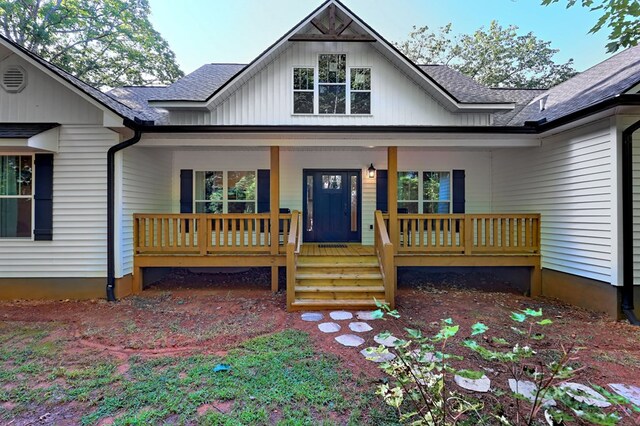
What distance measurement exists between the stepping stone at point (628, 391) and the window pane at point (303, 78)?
728 centimetres

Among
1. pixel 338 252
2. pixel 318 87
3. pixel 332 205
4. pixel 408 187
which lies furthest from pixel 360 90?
pixel 338 252

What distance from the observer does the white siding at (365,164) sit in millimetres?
8469

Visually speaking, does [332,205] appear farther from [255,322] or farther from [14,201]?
[14,201]

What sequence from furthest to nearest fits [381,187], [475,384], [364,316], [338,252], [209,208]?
[381,187] < [209,208] < [338,252] < [364,316] < [475,384]

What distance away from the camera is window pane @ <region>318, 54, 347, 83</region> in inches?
298

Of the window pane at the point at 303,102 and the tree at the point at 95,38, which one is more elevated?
the tree at the point at 95,38

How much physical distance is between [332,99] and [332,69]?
74cm

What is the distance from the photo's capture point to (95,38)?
1650 cm

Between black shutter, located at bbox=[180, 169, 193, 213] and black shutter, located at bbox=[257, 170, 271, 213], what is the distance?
1856 millimetres

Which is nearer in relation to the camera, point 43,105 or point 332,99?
point 43,105

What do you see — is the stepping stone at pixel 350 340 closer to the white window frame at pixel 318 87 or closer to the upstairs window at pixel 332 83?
the white window frame at pixel 318 87

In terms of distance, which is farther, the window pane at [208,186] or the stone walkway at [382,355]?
the window pane at [208,186]

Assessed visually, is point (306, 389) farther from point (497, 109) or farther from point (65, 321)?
point (497, 109)

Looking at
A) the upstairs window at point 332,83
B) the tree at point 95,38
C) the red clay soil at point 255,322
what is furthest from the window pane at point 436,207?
the tree at point 95,38
